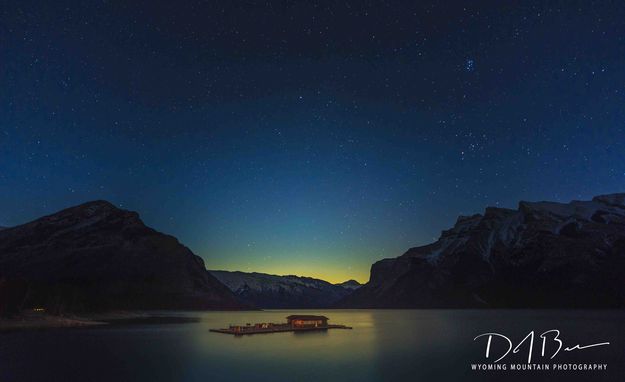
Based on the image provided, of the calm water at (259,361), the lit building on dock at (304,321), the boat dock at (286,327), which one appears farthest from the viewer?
the lit building on dock at (304,321)

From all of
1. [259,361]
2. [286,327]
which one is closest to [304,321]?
[286,327]

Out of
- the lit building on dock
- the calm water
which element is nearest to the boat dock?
the lit building on dock

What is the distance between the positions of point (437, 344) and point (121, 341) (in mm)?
72413

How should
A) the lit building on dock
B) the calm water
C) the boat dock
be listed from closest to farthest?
the calm water < the boat dock < the lit building on dock

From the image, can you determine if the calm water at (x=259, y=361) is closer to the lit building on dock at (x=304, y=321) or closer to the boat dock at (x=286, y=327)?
the boat dock at (x=286, y=327)

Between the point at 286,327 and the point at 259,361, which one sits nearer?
the point at 259,361

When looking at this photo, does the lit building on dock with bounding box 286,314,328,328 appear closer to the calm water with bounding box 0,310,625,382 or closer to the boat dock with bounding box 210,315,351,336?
the boat dock with bounding box 210,315,351,336

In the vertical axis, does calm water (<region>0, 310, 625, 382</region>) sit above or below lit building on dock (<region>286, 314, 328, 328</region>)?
below

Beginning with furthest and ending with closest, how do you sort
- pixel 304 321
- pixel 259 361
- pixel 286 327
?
pixel 304 321 < pixel 286 327 < pixel 259 361

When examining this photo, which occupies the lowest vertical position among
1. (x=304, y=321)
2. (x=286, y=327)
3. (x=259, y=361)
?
(x=259, y=361)

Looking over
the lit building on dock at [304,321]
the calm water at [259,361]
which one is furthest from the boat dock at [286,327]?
the calm water at [259,361]

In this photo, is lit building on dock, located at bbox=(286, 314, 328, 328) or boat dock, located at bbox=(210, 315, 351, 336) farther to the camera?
lit building on dock, located at bbox=(286, 314, 328, 328)

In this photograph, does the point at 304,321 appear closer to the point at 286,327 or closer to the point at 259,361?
the point at 286,327

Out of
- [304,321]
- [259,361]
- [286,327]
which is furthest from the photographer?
[304,321]
